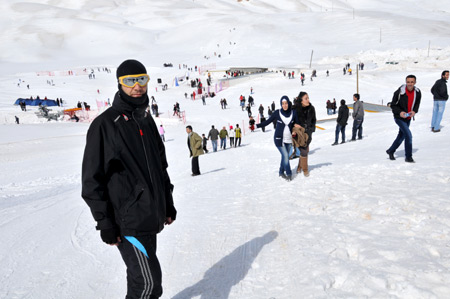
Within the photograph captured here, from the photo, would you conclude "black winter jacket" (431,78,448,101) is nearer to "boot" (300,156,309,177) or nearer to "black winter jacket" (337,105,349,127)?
"black winter jacket" (337,105,349,127)

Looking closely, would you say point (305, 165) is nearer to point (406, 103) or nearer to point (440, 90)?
point (406, 103)

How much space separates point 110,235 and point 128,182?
38cm

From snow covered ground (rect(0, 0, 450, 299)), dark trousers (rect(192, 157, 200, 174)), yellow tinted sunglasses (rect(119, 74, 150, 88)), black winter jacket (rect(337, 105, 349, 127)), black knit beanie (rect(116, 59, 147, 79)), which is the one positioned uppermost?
black knit beanie (rect(116, 59, 147, 79))

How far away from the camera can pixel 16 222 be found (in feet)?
20.3

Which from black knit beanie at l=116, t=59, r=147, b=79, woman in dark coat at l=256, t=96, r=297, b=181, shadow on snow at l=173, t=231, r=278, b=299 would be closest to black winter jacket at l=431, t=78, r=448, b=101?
woman in dark coat at l=256, t=96, r=297, b=181

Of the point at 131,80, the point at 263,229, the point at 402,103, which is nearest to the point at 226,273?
the point at 263,229

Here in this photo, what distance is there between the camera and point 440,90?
8719 mm

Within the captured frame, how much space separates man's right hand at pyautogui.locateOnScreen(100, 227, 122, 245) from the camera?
7.60 ft

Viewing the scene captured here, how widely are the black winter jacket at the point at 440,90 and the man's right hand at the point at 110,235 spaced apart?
9105mm

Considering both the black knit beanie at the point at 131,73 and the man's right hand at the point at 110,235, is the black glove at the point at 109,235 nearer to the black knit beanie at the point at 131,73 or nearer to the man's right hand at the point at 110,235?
the man's right hand at the point at 110,235

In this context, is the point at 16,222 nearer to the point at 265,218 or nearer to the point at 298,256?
the point at 265,218

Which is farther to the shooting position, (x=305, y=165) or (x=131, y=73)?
(x=305, y=165)

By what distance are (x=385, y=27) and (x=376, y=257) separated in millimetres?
100069

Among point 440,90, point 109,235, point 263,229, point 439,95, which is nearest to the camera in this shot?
point 109,235
